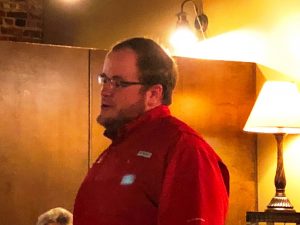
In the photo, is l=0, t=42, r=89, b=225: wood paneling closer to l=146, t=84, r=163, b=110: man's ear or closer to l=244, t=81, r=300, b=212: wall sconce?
l=244, t=81, r=300, b=212: wall sconce

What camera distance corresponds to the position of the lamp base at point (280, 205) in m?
2.76

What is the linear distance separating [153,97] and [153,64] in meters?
0.08

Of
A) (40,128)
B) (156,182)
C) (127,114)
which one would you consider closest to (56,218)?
(40,128)

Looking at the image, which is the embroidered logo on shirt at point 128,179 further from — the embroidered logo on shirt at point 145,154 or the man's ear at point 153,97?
the man's ear at point 153,97

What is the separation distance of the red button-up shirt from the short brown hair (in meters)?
0.09

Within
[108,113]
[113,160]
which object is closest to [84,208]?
[113,160]

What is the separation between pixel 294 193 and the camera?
305 centimetres

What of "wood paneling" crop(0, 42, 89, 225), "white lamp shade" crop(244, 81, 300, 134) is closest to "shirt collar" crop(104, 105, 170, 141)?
"white lamp shade" crop(244, 81, 300, 134)

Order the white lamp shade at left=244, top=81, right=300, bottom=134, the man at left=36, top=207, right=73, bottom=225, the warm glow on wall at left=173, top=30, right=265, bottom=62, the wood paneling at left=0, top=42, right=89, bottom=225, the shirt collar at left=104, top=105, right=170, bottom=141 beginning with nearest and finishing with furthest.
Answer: the shirt collar at left=104, top=105, right=170, bottom=141 < the man at left=36, top=207, right=73, bottom=225 < the white lamp shade at left=244, top=81, right=300, bottom=134 < the wood paneling at left=0, top=42, right=89, bottom=225 < the warm glow on wall at left=173, top=30, right=265, bottom=62

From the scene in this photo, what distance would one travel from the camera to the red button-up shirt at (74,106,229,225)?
1281 mm

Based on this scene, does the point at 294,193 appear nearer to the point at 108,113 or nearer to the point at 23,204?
the point at 23,204

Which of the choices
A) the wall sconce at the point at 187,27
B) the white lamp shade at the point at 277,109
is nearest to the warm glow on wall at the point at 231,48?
the wall sconce at the point at 187,27

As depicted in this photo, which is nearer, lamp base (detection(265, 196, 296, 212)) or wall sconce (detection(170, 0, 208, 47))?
lamp base (detection(265, 196, 296, 212))

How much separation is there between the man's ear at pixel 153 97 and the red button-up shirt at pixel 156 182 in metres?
0.04
